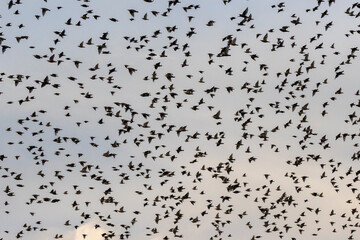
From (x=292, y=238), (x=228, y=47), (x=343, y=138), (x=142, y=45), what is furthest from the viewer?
(x=292, y=238)

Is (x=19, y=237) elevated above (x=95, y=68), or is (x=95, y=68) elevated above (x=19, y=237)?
(x=95, y=68)

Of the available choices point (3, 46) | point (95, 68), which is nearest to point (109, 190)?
point (95, 68)

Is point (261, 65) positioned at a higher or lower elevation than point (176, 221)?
higher

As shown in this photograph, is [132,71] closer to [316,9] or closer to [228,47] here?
[228,47]

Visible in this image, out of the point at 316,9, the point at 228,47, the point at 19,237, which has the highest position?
the point at 316,9

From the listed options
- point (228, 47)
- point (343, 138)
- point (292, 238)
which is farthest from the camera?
point (292, 238)

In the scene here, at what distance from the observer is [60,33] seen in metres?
55.3

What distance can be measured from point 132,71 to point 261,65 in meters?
10.3

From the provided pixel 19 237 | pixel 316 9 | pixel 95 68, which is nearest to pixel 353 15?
pixel 316 9

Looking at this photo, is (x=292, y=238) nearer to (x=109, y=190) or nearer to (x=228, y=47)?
(x=109, y=190)

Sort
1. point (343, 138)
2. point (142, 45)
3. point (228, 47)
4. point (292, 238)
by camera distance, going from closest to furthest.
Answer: point (228, 47) < point (142, 45) < point (343, 138) < point (292, 238)

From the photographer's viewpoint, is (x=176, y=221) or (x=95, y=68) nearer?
(x=95, y=68)

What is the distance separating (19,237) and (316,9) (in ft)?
97.3

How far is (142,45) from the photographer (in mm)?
57375
